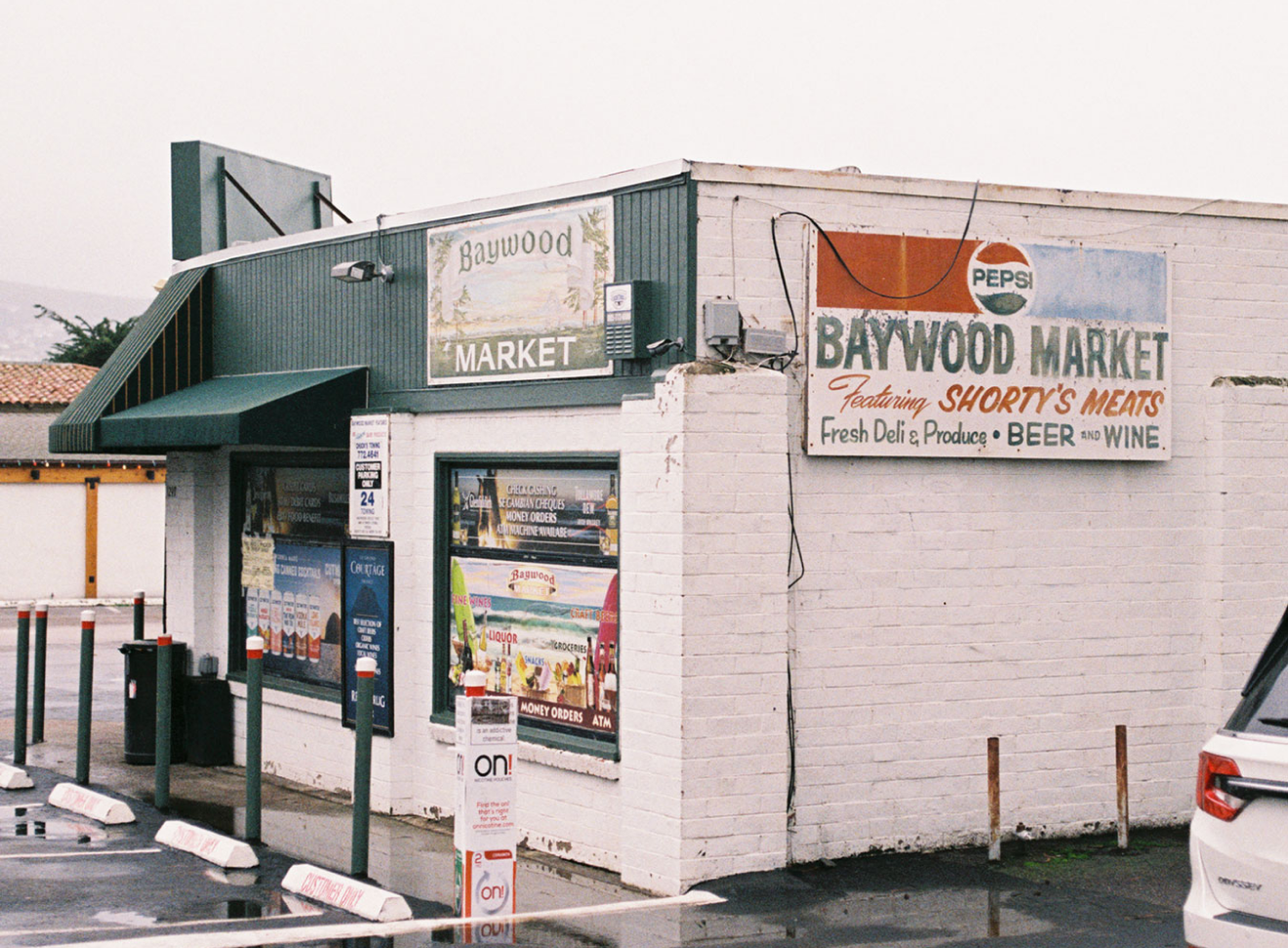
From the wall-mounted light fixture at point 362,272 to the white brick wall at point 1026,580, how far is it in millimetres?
3358

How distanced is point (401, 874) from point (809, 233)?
455 centimetres

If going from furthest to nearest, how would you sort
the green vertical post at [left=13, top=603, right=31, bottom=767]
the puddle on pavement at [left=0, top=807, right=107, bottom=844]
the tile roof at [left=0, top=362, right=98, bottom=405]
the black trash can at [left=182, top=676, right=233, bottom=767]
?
1. the tile roof at [left=0, top=362, right=98, bottom=405]
2. the black trash can at [left=182, top=676, right=233, bottom=767]
3. the green vertical post at [left=13, top=603, right=31, bottom=767]
4. the puddle on pavement at [left=0, top=807, right=107, bottom=844]

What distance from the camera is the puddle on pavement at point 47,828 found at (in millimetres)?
10469

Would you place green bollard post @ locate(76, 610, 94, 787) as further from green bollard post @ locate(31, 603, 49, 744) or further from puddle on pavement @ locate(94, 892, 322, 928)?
puddle on pavement @ locate(94, 892, 322, 928)

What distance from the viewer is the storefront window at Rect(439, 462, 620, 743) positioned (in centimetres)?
994

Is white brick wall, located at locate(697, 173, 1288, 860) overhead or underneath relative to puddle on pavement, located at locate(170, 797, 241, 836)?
overhead

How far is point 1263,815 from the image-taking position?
5.42 m

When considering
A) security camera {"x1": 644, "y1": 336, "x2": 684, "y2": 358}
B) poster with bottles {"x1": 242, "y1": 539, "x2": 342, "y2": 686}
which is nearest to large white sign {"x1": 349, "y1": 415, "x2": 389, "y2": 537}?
poster with bottles {"x1": 242, "y1": 539, "x2": 342, "y2": 686}

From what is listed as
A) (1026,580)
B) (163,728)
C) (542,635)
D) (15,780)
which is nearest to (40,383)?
(15,780)

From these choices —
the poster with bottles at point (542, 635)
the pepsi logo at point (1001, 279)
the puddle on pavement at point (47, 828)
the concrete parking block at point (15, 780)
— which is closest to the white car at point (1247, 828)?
the pepsi logo at point (1001, 279)

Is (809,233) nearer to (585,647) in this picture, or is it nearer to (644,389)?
(644,389)

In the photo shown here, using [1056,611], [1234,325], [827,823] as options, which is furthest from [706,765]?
[1234,325]

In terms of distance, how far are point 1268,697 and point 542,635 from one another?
5.63 meters

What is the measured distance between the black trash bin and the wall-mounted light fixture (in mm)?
4122
